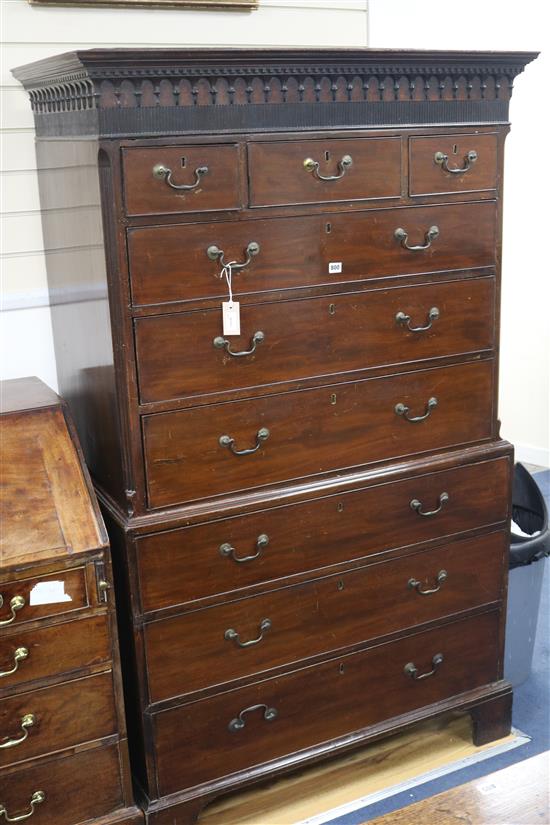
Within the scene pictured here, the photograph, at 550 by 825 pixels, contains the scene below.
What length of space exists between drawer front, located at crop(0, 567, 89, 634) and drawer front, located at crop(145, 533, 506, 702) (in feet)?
0.69


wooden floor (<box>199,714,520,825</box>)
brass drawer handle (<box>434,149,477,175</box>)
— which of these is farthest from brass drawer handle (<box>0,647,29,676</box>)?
brass drawer handle (<box>434,149,477,175</box>)

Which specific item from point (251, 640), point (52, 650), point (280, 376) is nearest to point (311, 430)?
point (280, 376)

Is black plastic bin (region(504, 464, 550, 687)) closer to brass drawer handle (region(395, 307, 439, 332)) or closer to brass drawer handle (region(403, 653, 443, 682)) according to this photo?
brass drawer handle (region(403, 653, 443, 682))

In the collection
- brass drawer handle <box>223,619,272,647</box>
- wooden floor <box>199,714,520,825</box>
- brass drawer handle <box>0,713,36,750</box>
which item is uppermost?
brass drawer handle <box>223,619,272,647</box>

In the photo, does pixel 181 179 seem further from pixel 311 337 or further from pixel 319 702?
pixel 319 702

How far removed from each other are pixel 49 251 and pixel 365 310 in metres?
0.85

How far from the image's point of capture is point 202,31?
2.63m

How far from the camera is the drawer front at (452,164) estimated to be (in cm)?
220

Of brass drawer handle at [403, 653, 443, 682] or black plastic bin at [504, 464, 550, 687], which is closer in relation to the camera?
brass drawer handle at [403, 653, 443, 682]

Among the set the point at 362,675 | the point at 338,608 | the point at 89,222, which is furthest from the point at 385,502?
the point at 89,222

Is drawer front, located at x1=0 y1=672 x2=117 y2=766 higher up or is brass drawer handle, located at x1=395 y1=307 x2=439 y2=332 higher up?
brass drawer handle, located at x1=395 y1=307 x2=439 y2=332

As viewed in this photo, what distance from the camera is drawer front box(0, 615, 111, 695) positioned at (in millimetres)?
1975

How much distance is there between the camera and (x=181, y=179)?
195cm

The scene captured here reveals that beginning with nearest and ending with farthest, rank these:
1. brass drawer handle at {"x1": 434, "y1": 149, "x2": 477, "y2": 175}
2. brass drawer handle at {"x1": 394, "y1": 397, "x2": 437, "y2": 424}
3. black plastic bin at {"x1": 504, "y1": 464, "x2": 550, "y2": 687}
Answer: brass drawer handle at {"x1": 434, "y1": 149, "x2": 477, "y2": 175}
brass drawer handle at {"x1": 394, "y1": 397, "x2": 437, "y2": 424}
black plastic bin at {"x1": 504, "y1": 464, "x2": 550, "y2": 687}
